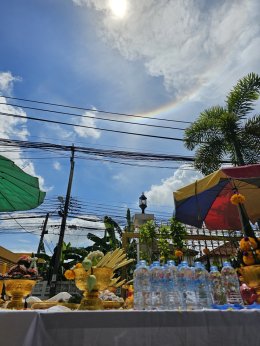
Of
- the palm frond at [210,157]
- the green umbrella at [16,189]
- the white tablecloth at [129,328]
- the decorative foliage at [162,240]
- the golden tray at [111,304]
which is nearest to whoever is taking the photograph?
the white tablecloth at [129,328]

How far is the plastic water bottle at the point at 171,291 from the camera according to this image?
1.23m

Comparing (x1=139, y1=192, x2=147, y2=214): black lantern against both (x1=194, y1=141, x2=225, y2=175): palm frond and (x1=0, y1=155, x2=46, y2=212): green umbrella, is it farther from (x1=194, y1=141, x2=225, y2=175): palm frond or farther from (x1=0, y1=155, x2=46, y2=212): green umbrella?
(x1=0, y1=155, x2=46, y2=212): green umbrella

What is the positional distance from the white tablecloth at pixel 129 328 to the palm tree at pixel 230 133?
21.7 ft

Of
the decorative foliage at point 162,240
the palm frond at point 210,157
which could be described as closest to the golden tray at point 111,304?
the decorative foliage at point 162,240

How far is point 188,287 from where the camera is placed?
1289 mm

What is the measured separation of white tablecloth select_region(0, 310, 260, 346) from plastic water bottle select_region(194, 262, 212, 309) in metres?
0.31

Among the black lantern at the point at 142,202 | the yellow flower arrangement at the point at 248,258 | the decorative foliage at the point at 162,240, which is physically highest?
the black lantern at the point at 142,202

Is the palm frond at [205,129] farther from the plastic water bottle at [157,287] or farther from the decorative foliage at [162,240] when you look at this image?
the plastic water bottle at [157,287]

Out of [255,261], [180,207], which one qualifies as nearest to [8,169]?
[255,261]

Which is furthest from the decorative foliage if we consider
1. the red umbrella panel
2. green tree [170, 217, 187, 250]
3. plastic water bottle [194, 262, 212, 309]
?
plastic water bottle [194, 262, 212, 309]

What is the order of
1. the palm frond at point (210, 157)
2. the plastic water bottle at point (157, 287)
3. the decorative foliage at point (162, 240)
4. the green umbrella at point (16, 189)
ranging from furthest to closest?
the palm frond at point (210, 157) < the decorative foliage at point (162, 240) < the green umbrella at point (16, 189) < the plastic water bottle at point (157, 287)

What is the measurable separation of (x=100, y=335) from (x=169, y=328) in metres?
0.28

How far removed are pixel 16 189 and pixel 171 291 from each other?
7.46 ft

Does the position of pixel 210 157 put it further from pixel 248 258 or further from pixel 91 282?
pixel 91 282
